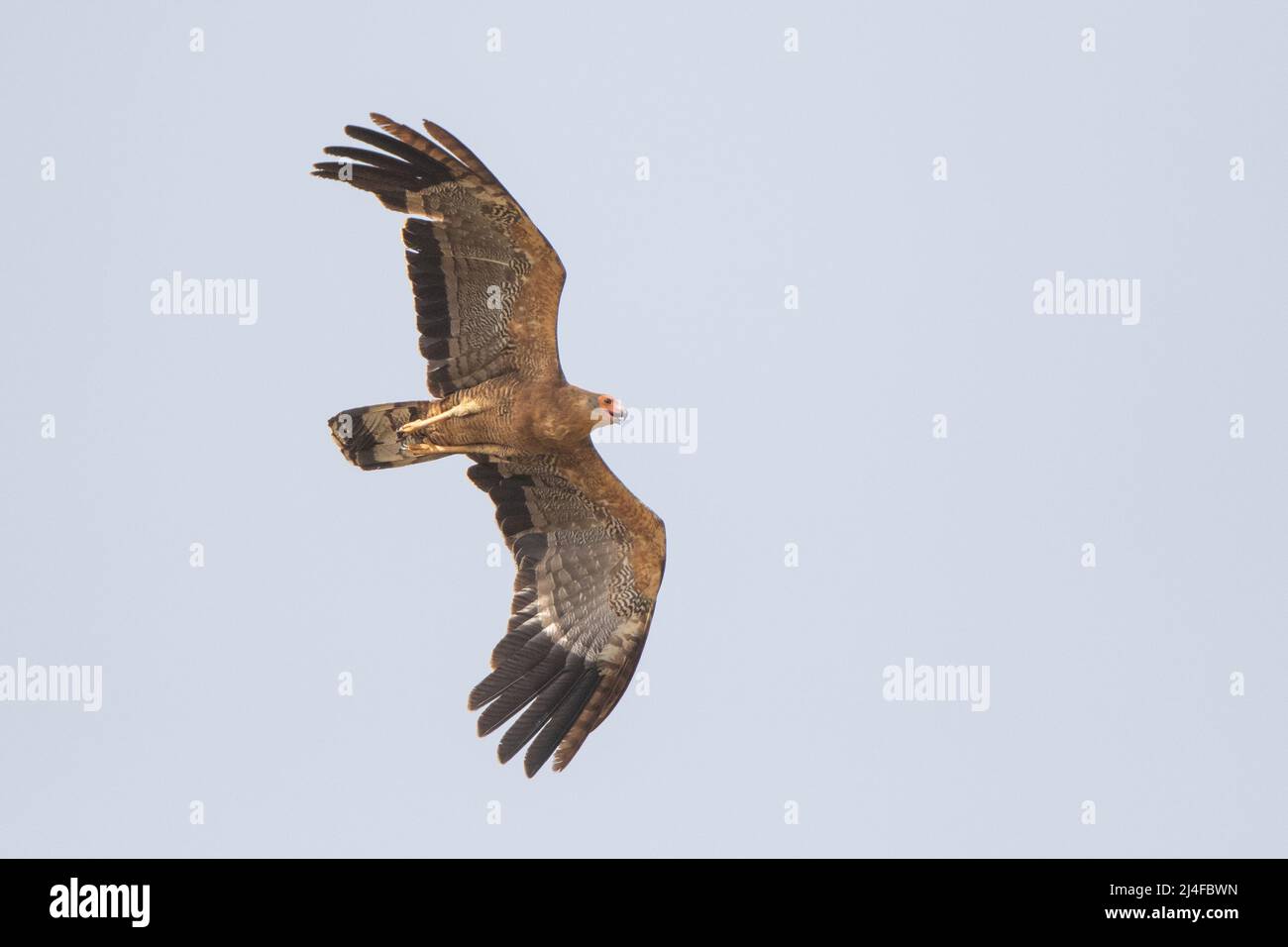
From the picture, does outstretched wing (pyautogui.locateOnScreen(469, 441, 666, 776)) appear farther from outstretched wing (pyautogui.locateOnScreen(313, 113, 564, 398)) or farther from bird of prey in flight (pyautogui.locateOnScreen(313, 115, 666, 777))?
outstretched wing (pyautogui.locateOnScreen(313, 113, 564, 398))

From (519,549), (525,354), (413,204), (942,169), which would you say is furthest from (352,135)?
(942,169)

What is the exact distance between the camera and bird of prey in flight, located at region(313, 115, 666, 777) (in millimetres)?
18766

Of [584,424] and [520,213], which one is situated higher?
[520,213]

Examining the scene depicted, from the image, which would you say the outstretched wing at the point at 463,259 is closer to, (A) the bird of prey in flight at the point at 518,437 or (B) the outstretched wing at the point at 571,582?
(A) the bird of prey in flight at the point at 518,437

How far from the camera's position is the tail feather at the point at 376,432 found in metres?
19.5

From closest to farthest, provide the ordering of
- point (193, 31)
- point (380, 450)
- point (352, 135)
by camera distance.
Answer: point (352, 135) < point (380, 450) < point (193, 31)

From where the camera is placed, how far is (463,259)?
1909 centimetres

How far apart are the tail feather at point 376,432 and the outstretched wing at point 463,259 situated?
0.41 m

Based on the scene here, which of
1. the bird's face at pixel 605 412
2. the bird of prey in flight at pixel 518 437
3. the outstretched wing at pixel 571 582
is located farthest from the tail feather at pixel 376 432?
the bird's face at pixel 605 412

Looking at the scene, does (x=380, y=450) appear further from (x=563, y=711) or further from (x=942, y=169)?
(x=942, y=169)

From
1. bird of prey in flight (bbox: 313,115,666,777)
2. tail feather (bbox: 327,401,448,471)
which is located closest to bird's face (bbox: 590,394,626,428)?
bird of prey in flight (bbox: 313,115,666,777)
